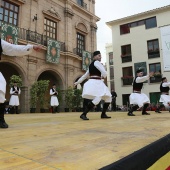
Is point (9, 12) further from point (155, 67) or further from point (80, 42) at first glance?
point (155, 67)

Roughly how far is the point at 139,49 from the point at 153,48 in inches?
56.5

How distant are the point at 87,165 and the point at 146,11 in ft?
72.7

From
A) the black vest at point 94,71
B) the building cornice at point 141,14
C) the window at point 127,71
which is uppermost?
the building cornice at point 141,14

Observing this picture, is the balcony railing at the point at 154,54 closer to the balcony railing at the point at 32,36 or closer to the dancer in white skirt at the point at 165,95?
the balcony railing at the point at 32,36

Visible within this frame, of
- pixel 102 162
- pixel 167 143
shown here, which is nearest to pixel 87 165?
pixel 102 162

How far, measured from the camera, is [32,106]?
12.1 m

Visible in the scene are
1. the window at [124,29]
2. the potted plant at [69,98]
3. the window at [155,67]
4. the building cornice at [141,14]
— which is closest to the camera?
the potted plant at [69,98]

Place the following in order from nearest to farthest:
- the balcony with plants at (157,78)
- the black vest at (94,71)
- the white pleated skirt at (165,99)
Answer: the black vest at (94,71) < the white pleated skirt at (165,99) < the balcony with plants at (157,78)

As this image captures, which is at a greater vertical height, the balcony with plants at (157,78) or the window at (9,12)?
the window at (9,12)

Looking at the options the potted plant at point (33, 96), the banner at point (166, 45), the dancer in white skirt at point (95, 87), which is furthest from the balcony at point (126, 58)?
the dancer in white skirt at point (95, 87)

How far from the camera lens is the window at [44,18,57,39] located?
14.8 metres

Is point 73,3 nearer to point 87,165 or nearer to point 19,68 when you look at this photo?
point 19,68

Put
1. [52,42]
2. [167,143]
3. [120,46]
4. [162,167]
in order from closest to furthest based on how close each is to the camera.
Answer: [162,167], [167,143], [52,42], [120,46]

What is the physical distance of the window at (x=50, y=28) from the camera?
1480 centimetres
